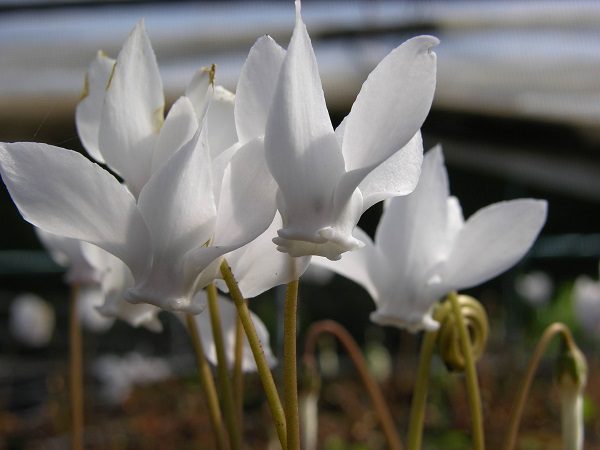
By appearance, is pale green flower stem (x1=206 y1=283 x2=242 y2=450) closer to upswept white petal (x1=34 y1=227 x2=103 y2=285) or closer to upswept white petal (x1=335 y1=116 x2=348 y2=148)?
upswept white petal (x1=335 y1=116 x2=348 y2=148)

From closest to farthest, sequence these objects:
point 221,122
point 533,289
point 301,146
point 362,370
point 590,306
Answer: point 301,146
point 221,122
point 362,370
point 590,306
point 533,289

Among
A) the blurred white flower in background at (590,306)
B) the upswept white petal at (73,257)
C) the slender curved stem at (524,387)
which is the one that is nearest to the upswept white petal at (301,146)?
the slender curved stem at (524,387)

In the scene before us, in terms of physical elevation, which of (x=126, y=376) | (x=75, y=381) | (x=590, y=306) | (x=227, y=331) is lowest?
(x=126, y=376)

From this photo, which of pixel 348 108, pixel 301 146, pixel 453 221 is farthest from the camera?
pixel 348 108

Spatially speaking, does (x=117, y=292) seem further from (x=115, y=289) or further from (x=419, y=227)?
(x=419, y=227)

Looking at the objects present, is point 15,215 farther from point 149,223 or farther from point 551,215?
point 149,223

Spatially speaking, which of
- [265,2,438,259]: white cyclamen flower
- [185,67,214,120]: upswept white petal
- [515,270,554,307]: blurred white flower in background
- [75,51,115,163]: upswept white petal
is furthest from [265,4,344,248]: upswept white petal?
[515,270,554,307]: blurred white flower in background

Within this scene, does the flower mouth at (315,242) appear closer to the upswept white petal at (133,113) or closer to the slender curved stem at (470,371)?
the upswept white petal at (133,113)

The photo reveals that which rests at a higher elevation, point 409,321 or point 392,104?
point 392,104

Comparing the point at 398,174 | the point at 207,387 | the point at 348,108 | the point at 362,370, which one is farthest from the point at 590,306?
the point at 348,108
